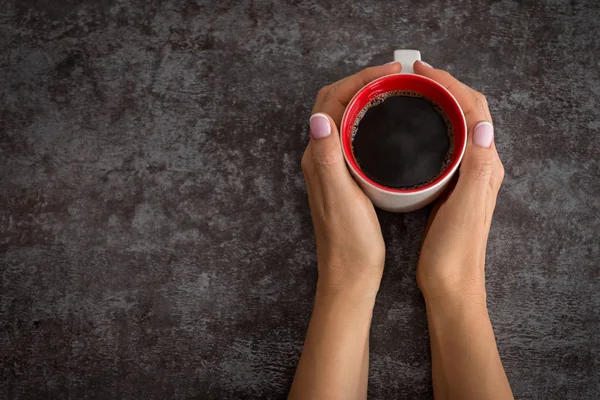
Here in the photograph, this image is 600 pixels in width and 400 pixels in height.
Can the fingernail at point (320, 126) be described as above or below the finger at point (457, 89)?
below

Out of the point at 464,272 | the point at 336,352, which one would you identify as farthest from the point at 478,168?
the point at 336,352

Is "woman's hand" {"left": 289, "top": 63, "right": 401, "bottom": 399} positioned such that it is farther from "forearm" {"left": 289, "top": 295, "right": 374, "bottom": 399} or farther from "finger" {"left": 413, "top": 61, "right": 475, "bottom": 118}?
"finger" {"left": 413, "top": 61, "right": 475, "bottom": 118}

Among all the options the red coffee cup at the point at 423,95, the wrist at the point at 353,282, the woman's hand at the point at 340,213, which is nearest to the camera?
the red coffee cup at the point at 423,95

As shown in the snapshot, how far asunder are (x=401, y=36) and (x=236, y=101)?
467mm

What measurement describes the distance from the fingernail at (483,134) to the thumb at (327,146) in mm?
265

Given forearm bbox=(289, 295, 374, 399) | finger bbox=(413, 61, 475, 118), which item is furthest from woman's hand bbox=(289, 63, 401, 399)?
finger bbox=(413, 61, 475, 118)

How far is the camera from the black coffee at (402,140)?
906mm

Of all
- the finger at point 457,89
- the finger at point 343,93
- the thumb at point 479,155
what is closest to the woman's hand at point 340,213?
the finger at point 343,93

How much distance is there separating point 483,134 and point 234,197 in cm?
62

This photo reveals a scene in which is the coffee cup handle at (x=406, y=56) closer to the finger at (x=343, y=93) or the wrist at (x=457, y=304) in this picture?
the finger at (x=343, y=93)

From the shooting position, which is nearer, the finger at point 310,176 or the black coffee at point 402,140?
the black coffee at point 402,140

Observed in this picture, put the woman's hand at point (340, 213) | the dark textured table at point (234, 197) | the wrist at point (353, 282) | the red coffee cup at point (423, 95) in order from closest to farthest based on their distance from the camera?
the red coffee cup at point (423, 95) → the woman's hand at point (340, 213) → the wrist at point (353, 282) → the dark textured table at point (234, 197)

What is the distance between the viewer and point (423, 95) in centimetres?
90

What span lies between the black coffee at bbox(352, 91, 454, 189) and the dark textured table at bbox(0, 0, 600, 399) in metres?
0.28
